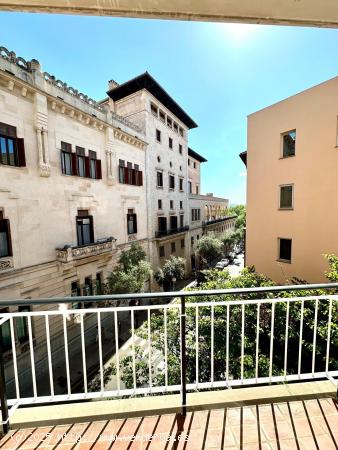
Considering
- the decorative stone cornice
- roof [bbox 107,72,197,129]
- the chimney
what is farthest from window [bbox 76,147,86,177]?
the chimney

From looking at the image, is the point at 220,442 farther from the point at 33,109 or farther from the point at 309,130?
the point at 33,109

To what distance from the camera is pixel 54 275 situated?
10.6m

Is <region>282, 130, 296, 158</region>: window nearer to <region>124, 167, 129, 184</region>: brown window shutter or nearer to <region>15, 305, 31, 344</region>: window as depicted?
<region>124, 167, 129, 184</region>: brown window shutter

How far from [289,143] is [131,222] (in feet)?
38.2

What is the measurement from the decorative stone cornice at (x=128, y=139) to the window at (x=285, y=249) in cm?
1239

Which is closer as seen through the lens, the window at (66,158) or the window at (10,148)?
the window at (10,148)

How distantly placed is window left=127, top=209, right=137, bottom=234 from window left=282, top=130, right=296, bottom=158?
36.0 feet

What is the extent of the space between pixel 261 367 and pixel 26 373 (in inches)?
380

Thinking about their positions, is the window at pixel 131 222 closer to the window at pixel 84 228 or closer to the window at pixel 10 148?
the window at pixel 84 228

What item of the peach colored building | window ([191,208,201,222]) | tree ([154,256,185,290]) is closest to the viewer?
the peach colored building

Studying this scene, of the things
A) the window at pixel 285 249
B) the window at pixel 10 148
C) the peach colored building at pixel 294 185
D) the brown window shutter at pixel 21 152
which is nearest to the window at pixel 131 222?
the brown window shutter at pixel 21 152

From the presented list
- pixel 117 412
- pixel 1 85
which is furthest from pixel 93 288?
pixel 117 412

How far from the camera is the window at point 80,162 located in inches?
471

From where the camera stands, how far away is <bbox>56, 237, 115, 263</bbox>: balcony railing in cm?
1055
